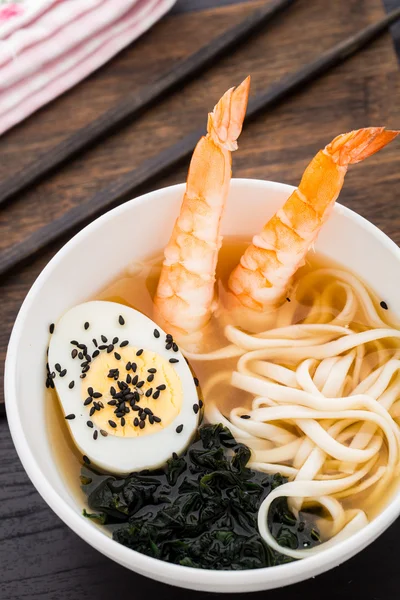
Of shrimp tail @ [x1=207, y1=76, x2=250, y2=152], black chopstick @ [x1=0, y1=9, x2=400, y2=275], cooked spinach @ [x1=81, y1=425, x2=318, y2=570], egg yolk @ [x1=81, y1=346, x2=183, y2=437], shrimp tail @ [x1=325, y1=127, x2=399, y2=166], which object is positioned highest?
shrimp tail @ [x1=207, y1=76, x2=250, y2=152]

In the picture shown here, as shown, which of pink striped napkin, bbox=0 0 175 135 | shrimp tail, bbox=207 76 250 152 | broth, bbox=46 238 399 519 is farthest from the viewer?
pink striped napkin, bbox=0 0 175 135

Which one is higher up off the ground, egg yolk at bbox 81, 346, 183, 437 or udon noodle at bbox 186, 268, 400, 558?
egg yolk at bbox 81, 346, 183, 437

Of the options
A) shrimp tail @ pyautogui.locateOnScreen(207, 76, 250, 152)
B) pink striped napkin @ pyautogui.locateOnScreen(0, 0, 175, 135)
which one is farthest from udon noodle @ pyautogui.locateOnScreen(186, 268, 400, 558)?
pink striped napkin @ pyautogui.locateOnScreen(0, 0, 175, 135)

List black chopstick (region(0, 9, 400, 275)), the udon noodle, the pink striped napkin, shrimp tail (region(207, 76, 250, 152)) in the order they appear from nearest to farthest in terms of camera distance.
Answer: shrimp tail (region(207, 76, 250, 152))
the udon noodle
black chopstick (region(0, 9, 400, 275))
the pink striped napkin

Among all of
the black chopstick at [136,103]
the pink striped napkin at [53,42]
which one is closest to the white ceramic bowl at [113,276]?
the black chopstick at [136,103]

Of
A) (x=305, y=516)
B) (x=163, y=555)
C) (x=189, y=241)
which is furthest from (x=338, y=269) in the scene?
(x=163, y=555)

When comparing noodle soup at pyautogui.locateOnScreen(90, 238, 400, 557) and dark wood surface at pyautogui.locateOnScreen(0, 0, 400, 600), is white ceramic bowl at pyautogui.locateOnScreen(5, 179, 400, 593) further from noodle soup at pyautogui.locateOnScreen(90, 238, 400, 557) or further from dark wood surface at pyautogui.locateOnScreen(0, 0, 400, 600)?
dark wood surface at pyautogui.locateOnScreen(0, 0, 400, 600)

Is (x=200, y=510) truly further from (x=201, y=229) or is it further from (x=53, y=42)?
(x=53, y=42)

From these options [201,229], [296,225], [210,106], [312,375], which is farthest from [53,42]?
[312,375]
